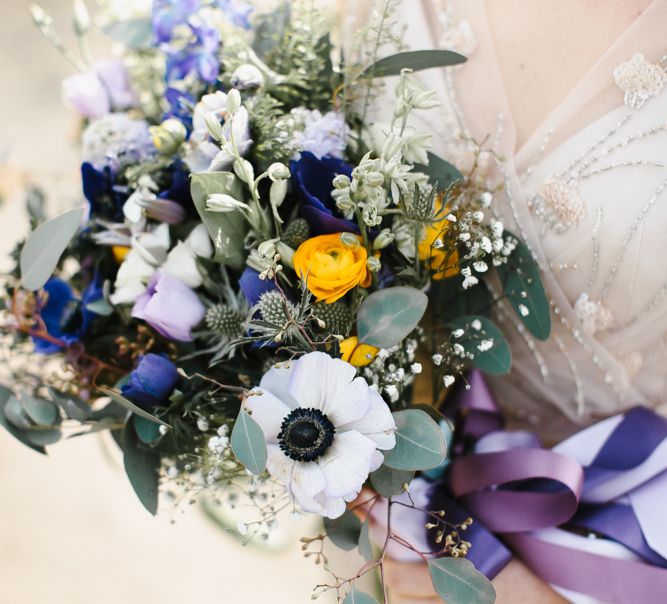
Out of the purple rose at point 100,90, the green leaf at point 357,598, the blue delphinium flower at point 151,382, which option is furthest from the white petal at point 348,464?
the purple rose at point 100,90

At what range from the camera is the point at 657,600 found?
735 millimetres

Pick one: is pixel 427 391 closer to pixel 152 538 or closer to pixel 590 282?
pixel 590 282

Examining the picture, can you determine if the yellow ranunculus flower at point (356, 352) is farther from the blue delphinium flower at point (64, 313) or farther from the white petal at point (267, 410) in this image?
the blue delphinium flower at point (64, 313)

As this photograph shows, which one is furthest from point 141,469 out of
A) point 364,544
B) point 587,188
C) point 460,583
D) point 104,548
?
point 104,548

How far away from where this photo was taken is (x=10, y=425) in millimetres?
794

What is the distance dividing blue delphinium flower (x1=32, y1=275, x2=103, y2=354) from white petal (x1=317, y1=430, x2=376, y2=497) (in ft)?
1.38

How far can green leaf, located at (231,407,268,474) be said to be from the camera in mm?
593

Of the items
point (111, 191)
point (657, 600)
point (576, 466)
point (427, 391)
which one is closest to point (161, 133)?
point (111, 191)

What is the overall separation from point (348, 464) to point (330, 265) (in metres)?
0.20

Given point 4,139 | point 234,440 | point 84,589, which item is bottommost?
point 84,589

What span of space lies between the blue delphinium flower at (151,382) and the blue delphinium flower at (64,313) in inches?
7.0

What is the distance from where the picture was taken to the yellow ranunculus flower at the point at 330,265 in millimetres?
644

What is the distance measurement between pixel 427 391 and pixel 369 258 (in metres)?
0.40

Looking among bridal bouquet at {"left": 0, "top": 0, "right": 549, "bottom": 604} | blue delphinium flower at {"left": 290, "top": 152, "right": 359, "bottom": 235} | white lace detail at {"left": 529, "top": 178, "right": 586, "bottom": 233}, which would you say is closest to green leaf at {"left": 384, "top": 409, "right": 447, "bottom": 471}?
bridal bouquet at {"left": 0, "top": 0, "right": 549, "bottom": 604}
